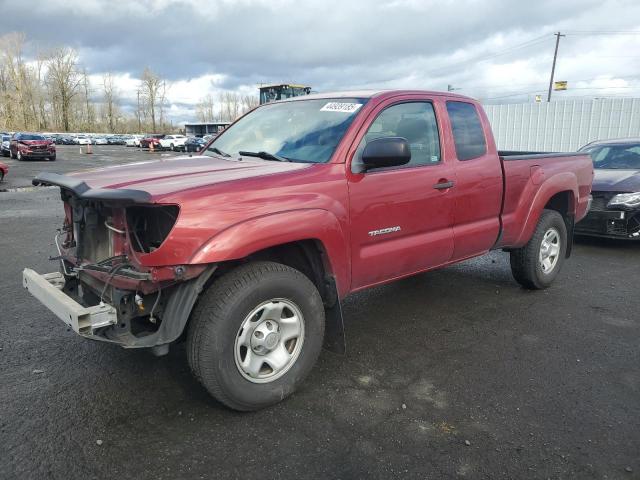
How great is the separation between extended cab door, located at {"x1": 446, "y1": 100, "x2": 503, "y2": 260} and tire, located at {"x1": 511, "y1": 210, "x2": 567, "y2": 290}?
2.54 ft

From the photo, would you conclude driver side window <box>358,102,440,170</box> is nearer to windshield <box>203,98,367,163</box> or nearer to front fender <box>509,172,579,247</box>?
windshield <box>203,98,367,163</box>

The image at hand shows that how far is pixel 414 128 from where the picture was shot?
395 centimetres

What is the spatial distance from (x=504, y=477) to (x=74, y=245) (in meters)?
3.05

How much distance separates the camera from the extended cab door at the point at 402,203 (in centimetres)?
340

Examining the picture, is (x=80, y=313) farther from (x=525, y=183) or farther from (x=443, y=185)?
(x=525, y=183)

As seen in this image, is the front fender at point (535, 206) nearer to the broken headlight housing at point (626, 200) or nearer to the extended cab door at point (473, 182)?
the extended cab door at point (473, 182)

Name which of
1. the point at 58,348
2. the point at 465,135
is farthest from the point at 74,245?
the point at 465,135

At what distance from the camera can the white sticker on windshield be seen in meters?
3.62

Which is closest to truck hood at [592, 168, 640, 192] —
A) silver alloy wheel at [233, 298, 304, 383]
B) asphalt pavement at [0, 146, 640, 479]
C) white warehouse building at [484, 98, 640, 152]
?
asphalt pavement at [0, 146, 640, 479]

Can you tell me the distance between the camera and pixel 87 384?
128 inches

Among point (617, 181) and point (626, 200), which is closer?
point (626, 200)

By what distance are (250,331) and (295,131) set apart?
5.28 ft

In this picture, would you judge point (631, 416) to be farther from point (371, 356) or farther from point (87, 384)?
point (87, 384)

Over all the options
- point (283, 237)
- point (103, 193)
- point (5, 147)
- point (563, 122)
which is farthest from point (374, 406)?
point (5, 147)
